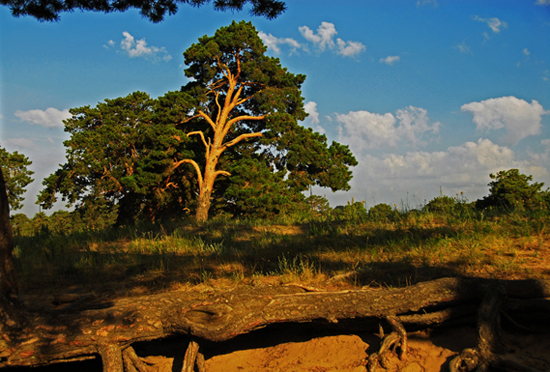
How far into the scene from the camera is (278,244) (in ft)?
21.5

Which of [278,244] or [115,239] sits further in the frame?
[115,239]

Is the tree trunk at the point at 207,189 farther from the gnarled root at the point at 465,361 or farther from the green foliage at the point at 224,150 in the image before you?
the gnarled root at the point at 465,361

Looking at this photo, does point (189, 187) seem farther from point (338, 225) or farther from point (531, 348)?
point (531, 348)

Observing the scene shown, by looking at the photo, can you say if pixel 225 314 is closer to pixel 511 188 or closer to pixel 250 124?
pixel 250 124

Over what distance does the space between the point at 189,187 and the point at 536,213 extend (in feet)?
63.1

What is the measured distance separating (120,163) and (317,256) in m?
24.8

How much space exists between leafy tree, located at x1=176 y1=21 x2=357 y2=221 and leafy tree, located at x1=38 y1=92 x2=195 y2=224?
1.74 m

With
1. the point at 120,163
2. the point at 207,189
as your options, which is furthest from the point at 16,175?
the point at 207,189

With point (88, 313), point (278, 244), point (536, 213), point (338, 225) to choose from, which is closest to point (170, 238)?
point (278, 244)

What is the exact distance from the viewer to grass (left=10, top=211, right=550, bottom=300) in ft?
14.4

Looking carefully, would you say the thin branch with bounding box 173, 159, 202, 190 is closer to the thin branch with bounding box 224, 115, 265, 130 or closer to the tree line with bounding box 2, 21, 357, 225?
the tree line with bounding box 2, 21, 357, 225

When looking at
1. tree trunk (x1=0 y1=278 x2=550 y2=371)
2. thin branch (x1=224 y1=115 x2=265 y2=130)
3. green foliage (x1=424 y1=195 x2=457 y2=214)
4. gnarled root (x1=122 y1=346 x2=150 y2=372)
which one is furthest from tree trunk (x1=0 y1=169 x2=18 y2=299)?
thin branch (x1=224 y1=115 x2=265 y2=130)

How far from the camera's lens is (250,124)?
22828 millimetres

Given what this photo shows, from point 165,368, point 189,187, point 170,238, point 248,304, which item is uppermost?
point 189,187
